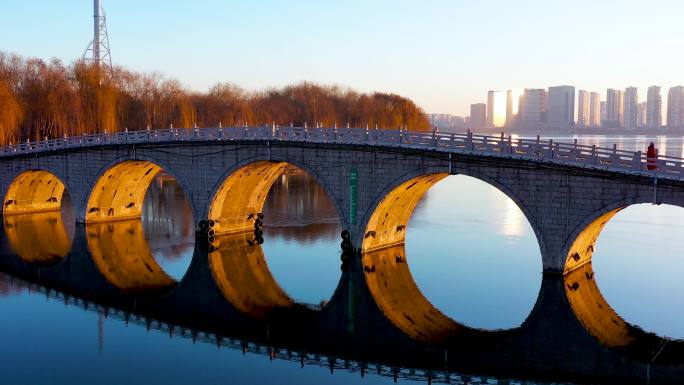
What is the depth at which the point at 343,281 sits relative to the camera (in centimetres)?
3228

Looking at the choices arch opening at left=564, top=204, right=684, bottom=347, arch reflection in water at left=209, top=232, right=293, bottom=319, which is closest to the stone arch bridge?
arch opening at left=564, top=204, right=684, bottom=347

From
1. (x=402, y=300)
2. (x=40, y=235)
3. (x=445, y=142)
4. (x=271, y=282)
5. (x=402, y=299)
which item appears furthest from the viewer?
(x=40, y=235)

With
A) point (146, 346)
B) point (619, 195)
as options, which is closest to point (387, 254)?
point (619, 195)

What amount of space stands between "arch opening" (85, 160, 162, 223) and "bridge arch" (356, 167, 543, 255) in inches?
722

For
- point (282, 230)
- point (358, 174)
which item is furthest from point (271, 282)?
point (282, 230)

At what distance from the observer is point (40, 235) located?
44719mm

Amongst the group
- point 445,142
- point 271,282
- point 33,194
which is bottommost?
point 271,282

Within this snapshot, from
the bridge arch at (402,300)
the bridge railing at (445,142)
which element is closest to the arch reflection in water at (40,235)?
the bridge railing at (445,142)

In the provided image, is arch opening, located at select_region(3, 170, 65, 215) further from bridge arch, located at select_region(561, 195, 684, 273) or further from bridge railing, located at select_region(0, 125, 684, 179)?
bridge arch, located at select_region(561, 195, 684, 273)

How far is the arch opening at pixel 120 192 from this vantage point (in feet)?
154

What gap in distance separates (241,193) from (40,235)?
14349mm

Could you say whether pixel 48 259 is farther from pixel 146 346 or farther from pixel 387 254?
pixel 387 254

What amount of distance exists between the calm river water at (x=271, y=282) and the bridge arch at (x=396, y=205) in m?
1.92

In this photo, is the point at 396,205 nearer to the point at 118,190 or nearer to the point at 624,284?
the point at 624,284
